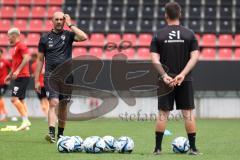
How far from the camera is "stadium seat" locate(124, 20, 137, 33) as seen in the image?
27.6m

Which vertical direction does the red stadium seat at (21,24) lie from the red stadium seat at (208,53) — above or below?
above

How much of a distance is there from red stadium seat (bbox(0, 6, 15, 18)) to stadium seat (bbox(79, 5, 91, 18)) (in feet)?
10.3

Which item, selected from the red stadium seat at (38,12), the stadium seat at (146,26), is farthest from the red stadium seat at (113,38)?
the red stadium seat at (38,12)

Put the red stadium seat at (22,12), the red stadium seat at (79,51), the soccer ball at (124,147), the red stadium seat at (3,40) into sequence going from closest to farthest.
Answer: the soccer ball at (124,147) → the red stadium seat at (79,51) → the red stadium seat at (3,40) → the red stadium seat at (22,12)

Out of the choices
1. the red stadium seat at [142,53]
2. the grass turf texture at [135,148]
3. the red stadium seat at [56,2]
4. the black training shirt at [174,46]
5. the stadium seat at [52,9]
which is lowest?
the grass turf texture at [135,148]

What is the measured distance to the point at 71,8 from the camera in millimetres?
28734

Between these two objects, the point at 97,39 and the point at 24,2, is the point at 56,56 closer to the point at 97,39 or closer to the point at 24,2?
the point at 97,39

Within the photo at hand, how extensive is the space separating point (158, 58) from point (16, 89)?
22.0 feet

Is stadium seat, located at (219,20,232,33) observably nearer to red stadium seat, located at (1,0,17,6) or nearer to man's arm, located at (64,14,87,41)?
red stadium seat, located at (1,0,17,6)

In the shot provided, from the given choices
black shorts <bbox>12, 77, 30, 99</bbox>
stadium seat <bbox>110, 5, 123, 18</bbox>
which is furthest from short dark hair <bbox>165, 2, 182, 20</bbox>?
stadium seat <bbox>110, 5, 123, 18</bbox>

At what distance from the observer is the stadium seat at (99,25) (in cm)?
2769

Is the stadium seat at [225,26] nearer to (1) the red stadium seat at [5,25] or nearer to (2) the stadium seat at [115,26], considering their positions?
(2) the stadium seat at [115,26]

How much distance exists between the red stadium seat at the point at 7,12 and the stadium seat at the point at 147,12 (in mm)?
5993

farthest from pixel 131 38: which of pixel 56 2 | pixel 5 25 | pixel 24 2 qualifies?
pixel 24 2
